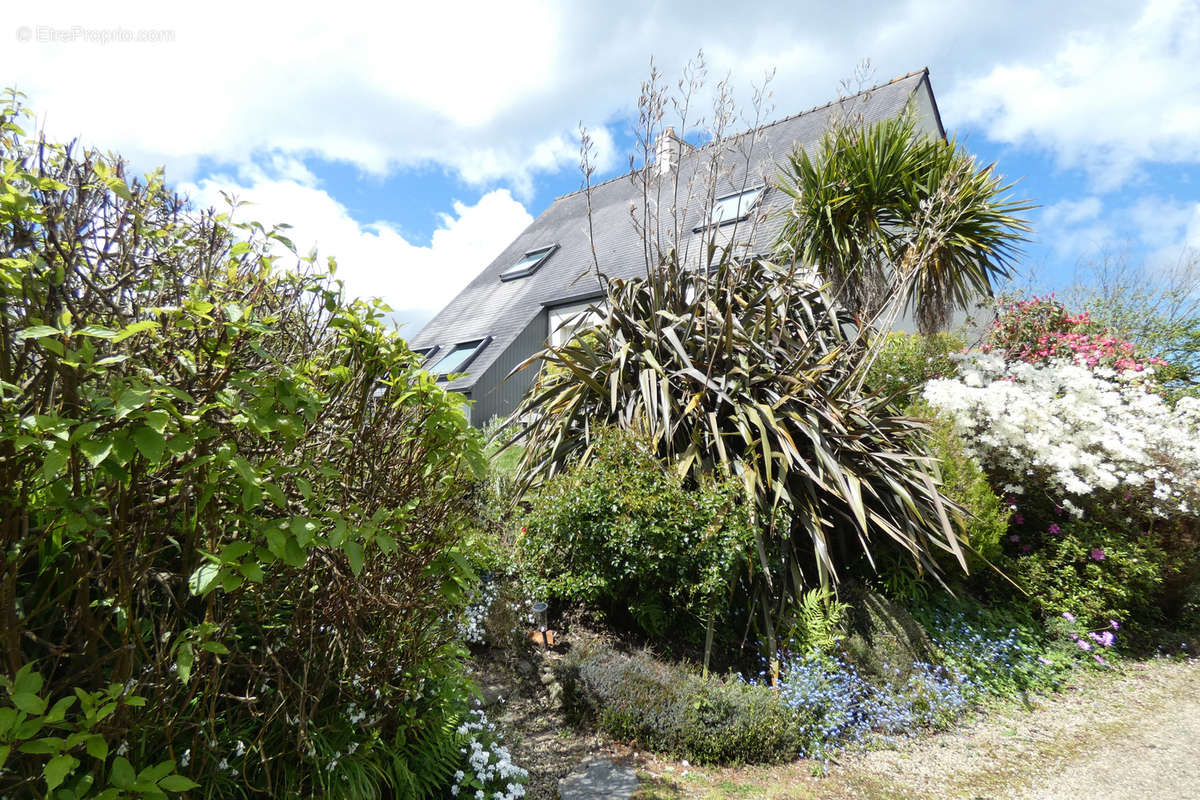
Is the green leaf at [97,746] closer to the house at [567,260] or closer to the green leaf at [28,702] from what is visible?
the green leaf at [28,702]

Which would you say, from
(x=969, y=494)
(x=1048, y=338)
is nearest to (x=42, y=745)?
(x=969, y=494)

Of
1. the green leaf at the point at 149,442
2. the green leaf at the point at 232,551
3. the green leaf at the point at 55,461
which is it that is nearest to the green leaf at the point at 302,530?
the green leaf at the point at 232,551

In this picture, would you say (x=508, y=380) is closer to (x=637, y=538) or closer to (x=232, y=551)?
(x=637, y=538)

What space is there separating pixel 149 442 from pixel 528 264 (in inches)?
615

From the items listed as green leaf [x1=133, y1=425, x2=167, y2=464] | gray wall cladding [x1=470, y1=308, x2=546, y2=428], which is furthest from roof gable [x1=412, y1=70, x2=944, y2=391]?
green leaf [x1=133, y1=425, x2=167, y2=464]

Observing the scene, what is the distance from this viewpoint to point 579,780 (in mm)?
3232

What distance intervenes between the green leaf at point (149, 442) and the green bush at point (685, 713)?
125 inches

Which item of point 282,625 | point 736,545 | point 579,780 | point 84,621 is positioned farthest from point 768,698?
point 84,621

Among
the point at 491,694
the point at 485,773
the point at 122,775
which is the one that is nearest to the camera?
the point at 122,775

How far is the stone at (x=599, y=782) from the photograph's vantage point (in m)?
3.08

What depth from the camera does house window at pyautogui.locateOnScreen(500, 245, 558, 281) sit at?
1590cm

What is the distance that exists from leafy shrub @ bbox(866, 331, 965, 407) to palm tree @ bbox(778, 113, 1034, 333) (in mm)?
445

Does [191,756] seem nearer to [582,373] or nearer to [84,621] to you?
Answer: [84,621]

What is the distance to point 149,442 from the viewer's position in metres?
1.22
